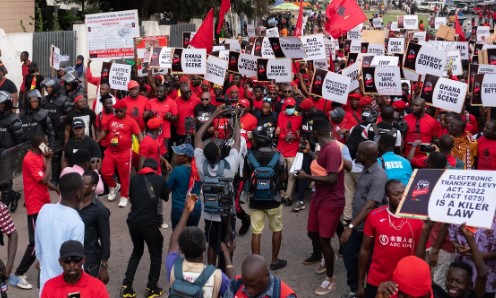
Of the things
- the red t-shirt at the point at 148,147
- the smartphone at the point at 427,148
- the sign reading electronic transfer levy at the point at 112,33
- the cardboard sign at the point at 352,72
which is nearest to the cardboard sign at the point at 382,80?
the cardboard sign at the point at 352,72

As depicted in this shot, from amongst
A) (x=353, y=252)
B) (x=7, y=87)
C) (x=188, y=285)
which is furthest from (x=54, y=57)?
(x=188, y=285)

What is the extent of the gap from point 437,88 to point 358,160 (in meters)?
4.09

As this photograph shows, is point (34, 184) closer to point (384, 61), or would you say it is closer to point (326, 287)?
point (326, 287)

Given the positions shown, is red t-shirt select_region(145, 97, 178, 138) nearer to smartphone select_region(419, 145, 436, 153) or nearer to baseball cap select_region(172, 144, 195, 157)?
baseball cap select_region(172, 144, 195, 157)

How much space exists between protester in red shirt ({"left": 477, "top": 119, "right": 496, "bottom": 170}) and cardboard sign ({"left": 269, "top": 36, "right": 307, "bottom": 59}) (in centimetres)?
490

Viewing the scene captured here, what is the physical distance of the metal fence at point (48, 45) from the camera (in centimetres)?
1969

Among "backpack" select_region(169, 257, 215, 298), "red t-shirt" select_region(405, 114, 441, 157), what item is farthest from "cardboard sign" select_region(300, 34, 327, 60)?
"backpack" select_region(169, 257, 215, 298)

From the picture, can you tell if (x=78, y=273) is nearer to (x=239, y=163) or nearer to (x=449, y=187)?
(x=449, y=187)

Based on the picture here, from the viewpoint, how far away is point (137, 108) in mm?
11672

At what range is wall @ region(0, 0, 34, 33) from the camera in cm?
2389

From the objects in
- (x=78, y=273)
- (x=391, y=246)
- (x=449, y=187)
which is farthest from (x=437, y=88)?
(x=78, y=273)

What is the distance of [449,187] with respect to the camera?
474cm

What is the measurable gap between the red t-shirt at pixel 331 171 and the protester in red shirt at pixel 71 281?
3.28 metres


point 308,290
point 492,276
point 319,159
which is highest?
point 319,159
